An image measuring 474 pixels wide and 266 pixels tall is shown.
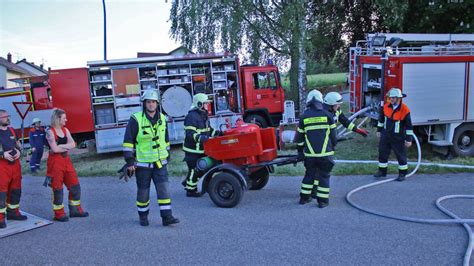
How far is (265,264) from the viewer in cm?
449

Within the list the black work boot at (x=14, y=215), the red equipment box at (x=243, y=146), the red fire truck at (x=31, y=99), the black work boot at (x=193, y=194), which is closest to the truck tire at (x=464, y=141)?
the red equipment box at (x=243, y=146)

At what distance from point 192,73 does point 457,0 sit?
10.4 meters

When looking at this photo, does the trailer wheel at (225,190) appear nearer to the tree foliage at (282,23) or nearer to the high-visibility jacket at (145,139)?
the high-visibility jacket at (145,139)

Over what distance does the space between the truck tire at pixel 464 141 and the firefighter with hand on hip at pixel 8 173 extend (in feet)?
29.3

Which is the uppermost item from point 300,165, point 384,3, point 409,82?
point 384,3

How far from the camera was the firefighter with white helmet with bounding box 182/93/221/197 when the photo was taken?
22.3 ft

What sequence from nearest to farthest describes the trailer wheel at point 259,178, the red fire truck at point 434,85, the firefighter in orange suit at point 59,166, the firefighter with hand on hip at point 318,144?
the firefighter in orange suit at point 59,166, the firefighter with hand on hip at point 318,144, the trailer wheel at point 259,178, the red fire truck at point 434,85

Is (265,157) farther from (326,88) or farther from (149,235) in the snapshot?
(326,88)

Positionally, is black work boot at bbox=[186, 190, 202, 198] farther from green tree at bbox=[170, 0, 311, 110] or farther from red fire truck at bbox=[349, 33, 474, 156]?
green tree at bbox=[170, 0, 311, 110]

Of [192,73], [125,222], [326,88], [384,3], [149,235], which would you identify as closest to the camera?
[149,235]

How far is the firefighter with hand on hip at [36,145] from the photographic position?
35.9ft

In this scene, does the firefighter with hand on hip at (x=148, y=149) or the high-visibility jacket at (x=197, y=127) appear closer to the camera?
the firefighter with hand on hip at (x=148, y=149)

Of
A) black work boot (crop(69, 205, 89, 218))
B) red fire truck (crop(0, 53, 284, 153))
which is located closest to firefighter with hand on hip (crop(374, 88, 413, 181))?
black work boot (crop(69, 205, 89, 218))

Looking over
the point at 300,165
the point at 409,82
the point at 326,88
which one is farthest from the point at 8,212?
the point at 326,88
